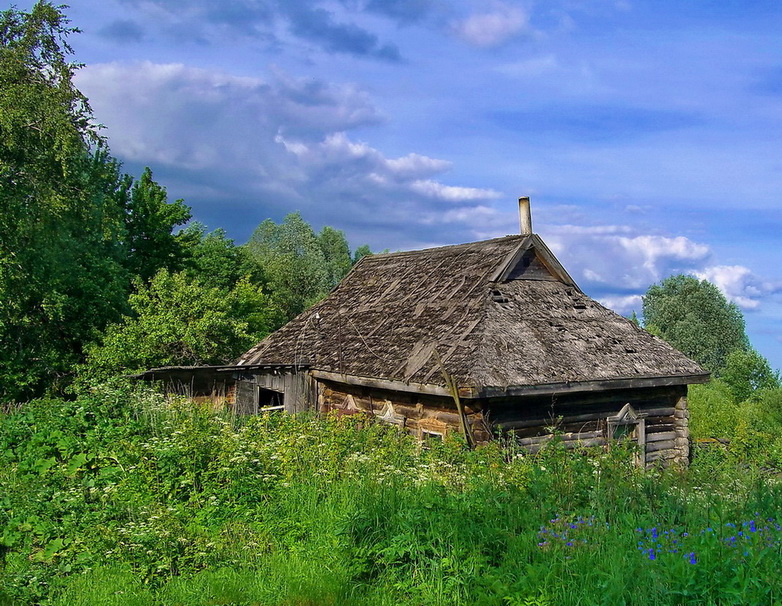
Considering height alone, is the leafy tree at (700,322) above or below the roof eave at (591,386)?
above

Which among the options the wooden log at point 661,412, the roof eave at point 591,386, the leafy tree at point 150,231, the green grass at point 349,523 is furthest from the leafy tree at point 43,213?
the wooden log at point 661,412

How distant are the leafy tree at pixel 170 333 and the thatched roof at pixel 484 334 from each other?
401 centimetres

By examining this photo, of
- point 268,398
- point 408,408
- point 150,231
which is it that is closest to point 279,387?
point 268,398

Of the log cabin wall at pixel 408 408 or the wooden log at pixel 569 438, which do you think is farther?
the wooden log at pixel 569 438

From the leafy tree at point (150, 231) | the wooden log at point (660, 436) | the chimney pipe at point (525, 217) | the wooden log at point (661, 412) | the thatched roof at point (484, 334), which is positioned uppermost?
the leafy tree at point (150, 231)

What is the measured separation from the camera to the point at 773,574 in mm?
3920

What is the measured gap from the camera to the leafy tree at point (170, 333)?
20859mm

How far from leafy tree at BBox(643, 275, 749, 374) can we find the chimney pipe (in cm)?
3313

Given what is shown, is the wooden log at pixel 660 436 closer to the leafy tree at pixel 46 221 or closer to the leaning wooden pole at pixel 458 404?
the leaning wooden pole at pixel 458 404

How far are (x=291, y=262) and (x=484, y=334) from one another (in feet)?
125

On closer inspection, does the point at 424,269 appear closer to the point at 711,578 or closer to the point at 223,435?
the point at 223,435

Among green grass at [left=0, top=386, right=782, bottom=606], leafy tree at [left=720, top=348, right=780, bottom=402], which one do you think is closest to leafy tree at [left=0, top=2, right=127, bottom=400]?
green grass at [left=0, top=386, right=782, bottom=606]

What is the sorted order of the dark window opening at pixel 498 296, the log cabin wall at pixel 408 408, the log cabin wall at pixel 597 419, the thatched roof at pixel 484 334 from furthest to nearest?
the dark window opening at pixel 498 296 < the thatched roof at pixel 484 334 < the log cabin wall at pixel 597 419 < the log cabin wall at pixel 408 408

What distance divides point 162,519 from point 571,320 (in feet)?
33.3
